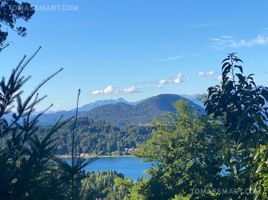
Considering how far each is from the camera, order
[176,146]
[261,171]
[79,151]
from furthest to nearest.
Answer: [176,146]
[79,151]
[261,171]

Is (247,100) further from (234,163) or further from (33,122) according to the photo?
(33,122)

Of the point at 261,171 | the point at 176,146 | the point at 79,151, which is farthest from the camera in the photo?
the point at 176,146

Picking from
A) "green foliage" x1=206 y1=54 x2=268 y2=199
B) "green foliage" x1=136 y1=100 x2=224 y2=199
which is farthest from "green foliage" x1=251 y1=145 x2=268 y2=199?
"green foliage" x1=136 y1=100 x2=224 y2=199

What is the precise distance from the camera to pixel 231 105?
6367mm

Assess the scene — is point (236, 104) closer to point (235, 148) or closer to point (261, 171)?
point (235, 148)

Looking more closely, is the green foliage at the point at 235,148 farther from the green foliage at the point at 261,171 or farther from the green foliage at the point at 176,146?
the green foliage at the point at 176,146

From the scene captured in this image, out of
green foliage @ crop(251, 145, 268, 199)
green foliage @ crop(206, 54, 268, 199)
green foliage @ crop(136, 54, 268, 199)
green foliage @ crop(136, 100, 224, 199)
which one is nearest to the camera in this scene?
green foliage @ crop(251, 145, 268, 199)

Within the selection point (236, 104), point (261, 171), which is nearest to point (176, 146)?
point (236, 104)

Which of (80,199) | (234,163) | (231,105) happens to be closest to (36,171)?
(80,199)

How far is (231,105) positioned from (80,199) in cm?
301

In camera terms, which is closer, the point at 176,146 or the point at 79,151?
the point at 79,151

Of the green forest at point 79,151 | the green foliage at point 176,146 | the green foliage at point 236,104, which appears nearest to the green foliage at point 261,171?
the green forest at point 79,151

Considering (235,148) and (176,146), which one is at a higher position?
(235,148)

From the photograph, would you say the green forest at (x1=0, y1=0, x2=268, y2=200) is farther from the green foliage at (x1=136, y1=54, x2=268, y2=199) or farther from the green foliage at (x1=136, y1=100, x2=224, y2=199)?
the green foliage at (x1=136, y1=100, x2=224, y2=199)
